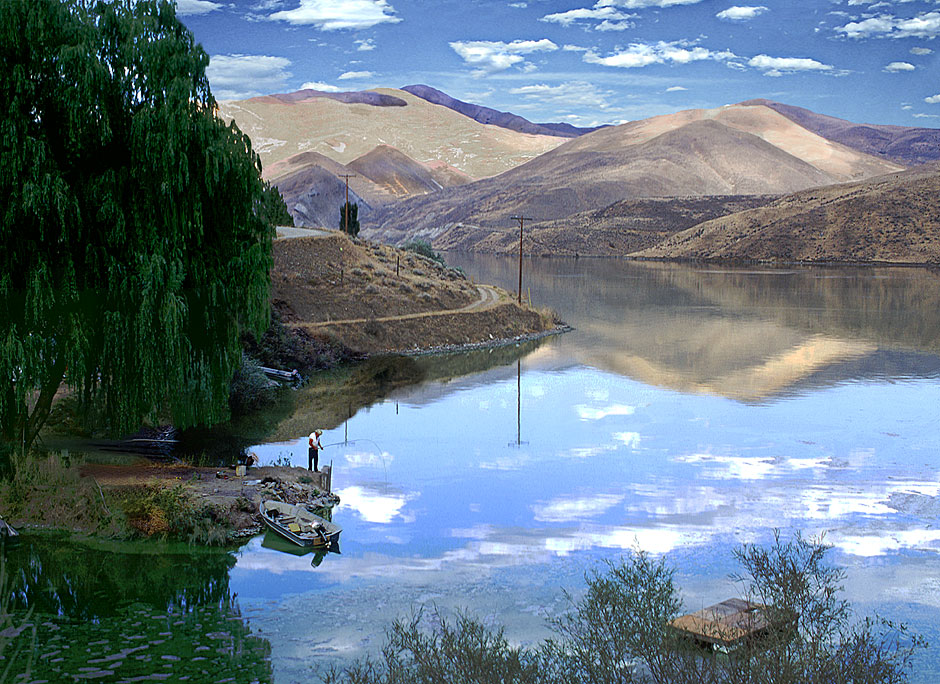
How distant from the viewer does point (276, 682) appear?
1500 centimetres

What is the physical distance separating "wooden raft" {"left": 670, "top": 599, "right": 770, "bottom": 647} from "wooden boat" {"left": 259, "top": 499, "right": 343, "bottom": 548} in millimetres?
8194

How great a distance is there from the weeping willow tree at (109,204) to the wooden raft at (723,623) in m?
12.1

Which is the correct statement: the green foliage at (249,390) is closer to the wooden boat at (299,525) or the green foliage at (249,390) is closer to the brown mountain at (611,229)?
the wooden boat at (299,525)

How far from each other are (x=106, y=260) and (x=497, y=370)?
27.3 meters

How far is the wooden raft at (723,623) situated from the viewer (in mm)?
13773

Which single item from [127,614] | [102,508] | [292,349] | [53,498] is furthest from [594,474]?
[292,349]

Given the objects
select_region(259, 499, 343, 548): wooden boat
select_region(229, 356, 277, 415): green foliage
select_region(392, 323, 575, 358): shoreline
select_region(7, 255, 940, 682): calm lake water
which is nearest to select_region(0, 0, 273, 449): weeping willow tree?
select_region(259, 499, 343, 548): wooden boat

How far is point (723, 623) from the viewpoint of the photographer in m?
15.3

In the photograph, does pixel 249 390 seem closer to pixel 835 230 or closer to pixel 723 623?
pixel 723 623

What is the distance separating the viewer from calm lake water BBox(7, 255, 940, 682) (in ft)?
60.6

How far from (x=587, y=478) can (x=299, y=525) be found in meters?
8.78

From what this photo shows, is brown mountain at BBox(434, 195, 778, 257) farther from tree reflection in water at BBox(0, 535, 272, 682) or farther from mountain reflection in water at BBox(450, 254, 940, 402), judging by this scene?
tree reflection in water at BBox(0, 535, 272, 682)

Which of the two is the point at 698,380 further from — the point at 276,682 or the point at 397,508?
the point at 276,682

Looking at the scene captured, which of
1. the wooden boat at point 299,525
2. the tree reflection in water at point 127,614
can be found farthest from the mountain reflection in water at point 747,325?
the tree reflection in water at point 127,614
